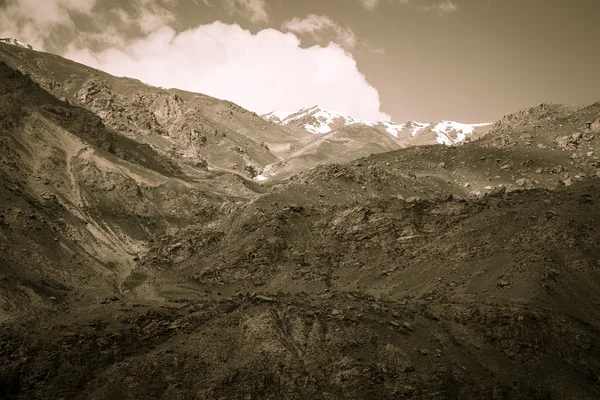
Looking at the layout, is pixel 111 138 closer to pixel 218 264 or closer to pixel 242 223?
pixel 242 223

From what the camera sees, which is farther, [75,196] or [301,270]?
[75,196]

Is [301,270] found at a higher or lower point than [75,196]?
lower

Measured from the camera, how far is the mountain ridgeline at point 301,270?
74.5 feet

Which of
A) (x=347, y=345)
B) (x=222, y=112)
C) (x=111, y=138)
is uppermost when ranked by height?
(x=222, y=112)

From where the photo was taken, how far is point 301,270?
132 feet

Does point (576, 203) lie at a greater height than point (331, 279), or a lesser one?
greater

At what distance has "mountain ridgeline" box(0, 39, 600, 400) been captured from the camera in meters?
22.7

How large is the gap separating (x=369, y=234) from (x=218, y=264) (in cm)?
1221

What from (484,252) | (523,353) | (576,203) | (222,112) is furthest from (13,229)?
(222,112)

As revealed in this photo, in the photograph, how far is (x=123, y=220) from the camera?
199 feet

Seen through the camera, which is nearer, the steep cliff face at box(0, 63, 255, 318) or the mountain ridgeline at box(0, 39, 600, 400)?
the mountain ridgeline at box(0, 39, 600, 400)

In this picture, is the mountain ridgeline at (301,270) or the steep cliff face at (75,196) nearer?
the mountain ridgeline at (301,270)

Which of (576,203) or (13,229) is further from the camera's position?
(13,229)

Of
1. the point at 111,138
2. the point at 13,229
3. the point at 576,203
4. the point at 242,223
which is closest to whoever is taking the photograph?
the point at 576,203
